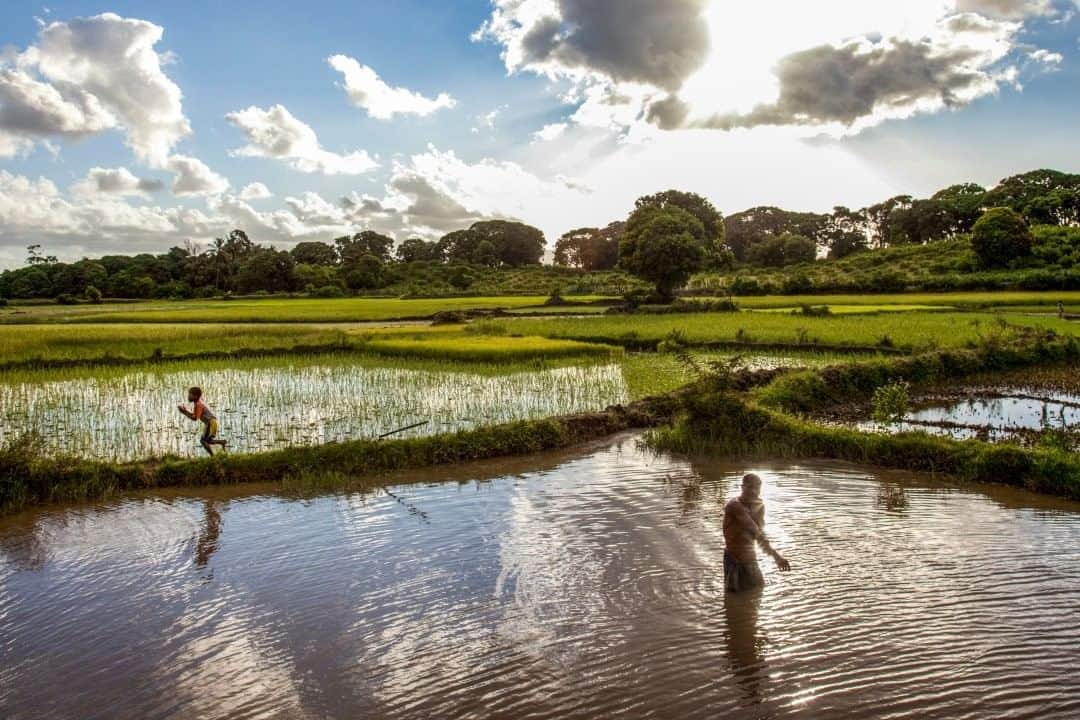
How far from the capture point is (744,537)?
580 centimetres

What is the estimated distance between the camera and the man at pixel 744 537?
5.73 metres

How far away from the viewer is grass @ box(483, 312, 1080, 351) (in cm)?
2198

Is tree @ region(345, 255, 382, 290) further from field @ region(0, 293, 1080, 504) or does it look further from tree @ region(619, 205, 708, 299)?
field @ region(0, 293, 1080, 504)

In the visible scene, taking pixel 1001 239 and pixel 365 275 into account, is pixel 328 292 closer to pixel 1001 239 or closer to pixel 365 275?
pixel 365 275

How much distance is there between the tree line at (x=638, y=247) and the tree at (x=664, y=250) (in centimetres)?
7

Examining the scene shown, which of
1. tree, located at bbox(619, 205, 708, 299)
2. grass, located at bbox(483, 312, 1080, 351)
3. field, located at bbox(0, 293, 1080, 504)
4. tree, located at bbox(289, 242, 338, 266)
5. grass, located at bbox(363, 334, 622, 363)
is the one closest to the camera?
field, located at bbox(0, 293, 1080, 504)

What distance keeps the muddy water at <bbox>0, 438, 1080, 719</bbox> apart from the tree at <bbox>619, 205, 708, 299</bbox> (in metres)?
33.2

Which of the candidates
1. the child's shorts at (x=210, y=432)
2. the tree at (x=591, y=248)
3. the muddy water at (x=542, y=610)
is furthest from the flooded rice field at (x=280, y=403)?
the tree at (x=591, y=248)

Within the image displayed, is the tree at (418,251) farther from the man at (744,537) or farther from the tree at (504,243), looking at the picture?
the man at (744,537)

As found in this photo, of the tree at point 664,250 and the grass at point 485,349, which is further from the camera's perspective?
the tree at point 664,250

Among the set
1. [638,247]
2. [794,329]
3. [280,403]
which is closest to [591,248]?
[638,247]

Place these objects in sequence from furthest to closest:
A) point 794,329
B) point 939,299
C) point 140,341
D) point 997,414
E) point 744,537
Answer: point 939,299 < point 794,329 < point 140,341 < point 997,414 < point 744,537

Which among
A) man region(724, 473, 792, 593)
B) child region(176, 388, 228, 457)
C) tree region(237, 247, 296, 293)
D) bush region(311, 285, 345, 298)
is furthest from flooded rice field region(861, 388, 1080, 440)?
→ tree region(237, 247, 296, 293)

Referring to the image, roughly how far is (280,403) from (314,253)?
77582 mm
